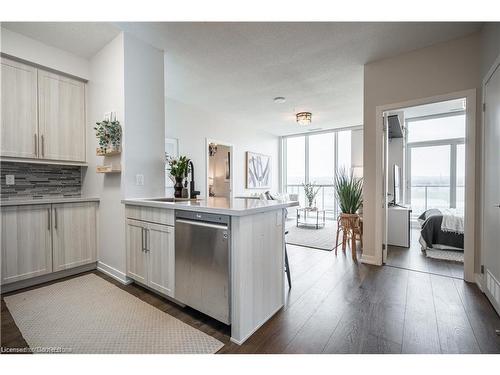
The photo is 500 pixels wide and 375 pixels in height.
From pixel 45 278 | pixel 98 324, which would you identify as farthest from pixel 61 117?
pixel 98 324

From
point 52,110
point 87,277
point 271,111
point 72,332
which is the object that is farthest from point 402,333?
point 271,111

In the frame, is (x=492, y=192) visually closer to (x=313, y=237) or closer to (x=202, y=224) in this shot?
(x=202, y=224)

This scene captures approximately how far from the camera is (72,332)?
1623mm

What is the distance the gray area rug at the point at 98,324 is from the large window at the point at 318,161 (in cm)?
575

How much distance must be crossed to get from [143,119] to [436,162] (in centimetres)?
631

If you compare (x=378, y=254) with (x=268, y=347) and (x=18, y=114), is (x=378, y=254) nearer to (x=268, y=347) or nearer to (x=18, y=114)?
(x=268, y=347)

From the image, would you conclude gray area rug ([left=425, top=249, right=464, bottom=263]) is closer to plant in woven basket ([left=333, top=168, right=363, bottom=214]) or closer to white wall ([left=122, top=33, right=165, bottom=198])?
plant in woven basket ([left=333, top=168, right=363, bottom=214])

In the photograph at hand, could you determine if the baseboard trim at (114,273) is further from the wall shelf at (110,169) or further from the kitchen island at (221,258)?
the wall shelf at (110,169)

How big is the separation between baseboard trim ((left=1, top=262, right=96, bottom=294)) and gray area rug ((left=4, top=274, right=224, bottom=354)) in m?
0.15

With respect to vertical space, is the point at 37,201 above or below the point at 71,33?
below

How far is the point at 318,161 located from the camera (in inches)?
279

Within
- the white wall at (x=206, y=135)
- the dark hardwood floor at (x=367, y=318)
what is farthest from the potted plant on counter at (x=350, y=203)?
the white wall at (x=206, y=135)

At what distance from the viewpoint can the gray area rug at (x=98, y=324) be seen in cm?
148

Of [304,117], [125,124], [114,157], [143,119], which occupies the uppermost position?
[304,117]
